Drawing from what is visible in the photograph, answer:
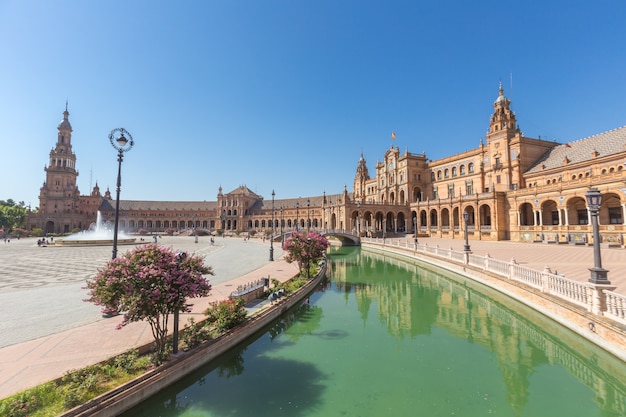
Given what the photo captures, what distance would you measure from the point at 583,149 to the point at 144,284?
191ft

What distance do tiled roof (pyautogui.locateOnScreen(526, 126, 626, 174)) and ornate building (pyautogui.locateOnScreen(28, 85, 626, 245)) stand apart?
0.62 feet

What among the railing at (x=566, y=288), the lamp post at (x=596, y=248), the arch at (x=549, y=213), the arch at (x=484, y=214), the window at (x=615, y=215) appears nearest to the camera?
the railing at (x=566, y=288)

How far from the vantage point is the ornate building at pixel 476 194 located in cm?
3741

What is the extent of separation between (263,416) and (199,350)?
288 centimetres

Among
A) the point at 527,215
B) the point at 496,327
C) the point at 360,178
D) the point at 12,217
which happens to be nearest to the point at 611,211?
the point at 527,215

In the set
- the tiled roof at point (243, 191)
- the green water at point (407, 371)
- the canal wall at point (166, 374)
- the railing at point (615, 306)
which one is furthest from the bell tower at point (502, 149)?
the tiled roof at point (243, 191)

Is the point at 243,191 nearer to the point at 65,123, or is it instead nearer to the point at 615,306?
the point at 65,123

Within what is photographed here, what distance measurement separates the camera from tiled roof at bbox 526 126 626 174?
3925 cm

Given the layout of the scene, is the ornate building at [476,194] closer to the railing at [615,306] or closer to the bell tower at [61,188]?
the bell tower at [61,188]

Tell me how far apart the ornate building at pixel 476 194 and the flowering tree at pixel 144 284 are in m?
32.6

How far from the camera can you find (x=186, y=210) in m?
119

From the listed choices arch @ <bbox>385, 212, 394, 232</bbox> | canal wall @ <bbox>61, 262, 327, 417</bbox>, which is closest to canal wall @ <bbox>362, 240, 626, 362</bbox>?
canal wall @ <bbox>61, 262, 327, 417</bbox>

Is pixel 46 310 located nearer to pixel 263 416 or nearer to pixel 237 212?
pixel 263 416

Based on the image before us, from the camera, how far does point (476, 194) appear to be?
1941 inches
